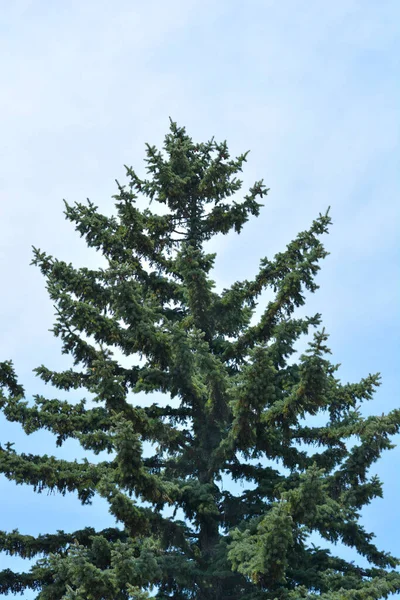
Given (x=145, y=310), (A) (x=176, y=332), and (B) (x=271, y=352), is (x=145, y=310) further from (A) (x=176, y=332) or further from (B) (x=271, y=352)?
(B) (x=271, y=352)

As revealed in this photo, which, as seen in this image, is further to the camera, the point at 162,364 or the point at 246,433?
the point at 162,364

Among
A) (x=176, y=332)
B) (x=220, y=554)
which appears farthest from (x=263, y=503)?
(x=176, y=332)

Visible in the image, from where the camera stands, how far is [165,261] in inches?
788

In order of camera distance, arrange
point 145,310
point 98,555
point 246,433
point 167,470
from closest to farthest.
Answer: point 98,555
point 246,433
point 145,310
point 167,470

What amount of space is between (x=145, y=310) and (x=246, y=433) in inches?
139

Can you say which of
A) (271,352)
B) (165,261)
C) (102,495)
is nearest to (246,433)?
(271,352)

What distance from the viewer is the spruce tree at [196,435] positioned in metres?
13.0

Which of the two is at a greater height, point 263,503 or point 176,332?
point 176,332

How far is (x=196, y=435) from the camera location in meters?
17.5

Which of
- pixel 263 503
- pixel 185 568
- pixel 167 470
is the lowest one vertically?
pixel 185 568

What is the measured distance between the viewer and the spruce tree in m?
13.0

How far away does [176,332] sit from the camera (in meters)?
15.2

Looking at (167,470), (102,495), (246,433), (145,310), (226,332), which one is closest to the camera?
(102,495)

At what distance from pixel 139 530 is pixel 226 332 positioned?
6.52 metres
